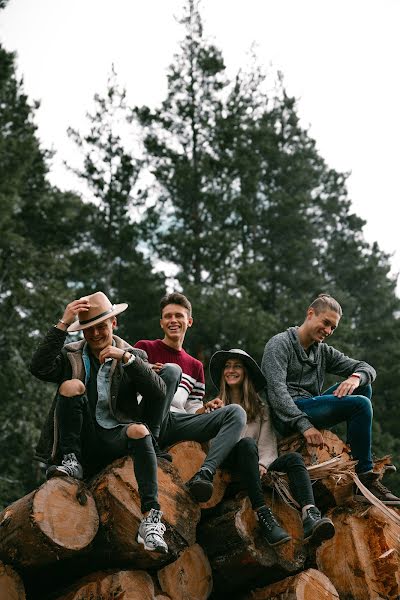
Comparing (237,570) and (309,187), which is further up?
(309,187)

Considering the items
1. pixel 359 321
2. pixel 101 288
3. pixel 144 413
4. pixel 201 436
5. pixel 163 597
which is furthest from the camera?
pixel 359 321

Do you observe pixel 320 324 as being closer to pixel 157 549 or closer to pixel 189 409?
pixel 189 409

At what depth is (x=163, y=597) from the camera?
4602 mm

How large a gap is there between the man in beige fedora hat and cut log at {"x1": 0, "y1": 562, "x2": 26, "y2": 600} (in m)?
0.61

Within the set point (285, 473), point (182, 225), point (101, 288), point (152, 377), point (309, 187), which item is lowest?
point (285, 473)

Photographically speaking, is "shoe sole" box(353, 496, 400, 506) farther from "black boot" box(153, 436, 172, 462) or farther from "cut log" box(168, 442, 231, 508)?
"black boot" box(153, 436, 172, 462)

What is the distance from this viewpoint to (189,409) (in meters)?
5.90

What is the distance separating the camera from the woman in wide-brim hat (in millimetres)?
4816

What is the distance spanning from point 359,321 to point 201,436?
19.6 meters

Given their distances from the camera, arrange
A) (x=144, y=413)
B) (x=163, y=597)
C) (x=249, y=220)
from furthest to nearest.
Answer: (x=249, y=220) < (x=144, y=413) < (x=163, y=597)

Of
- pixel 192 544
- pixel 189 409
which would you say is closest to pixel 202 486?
pixel 192 544

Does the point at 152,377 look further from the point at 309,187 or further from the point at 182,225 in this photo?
the point at 309,187

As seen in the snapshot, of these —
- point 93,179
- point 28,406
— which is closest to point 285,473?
point 28,406

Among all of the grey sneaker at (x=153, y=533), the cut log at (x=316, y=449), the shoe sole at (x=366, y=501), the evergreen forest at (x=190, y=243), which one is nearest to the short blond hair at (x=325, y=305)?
the cut log at (x=316, y=449)
